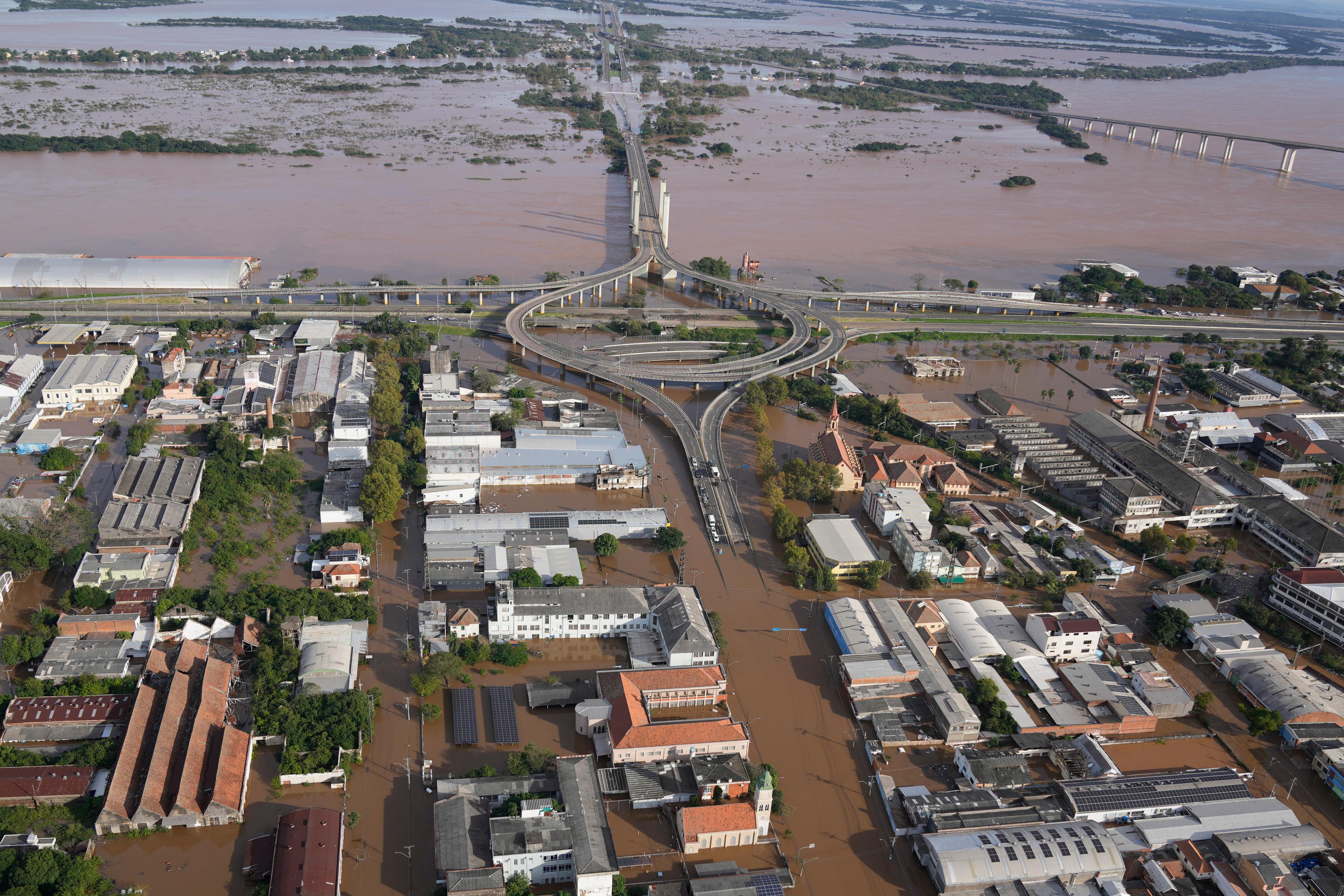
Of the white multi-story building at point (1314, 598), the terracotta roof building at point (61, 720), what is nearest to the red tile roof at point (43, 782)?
the terracotta roof building at point (61, 720)

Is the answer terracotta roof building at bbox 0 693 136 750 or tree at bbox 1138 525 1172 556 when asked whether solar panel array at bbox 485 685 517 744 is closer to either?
terracotta roof building at bbox 0 693 136 750

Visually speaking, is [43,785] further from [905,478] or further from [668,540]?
[905,478]

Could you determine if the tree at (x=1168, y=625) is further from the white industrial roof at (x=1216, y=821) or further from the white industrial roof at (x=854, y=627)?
the white industrial roof at (x=854, y=627)

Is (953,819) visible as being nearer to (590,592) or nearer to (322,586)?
(590,592)

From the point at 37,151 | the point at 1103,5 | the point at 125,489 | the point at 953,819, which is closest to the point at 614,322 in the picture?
the point at 125,489

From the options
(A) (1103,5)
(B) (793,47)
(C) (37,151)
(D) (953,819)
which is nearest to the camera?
(D) (953,819)

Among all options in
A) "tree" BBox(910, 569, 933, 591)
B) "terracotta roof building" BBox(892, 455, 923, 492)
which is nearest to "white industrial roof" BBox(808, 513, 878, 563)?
"tree" BBox(910, 569, 933, 591)
